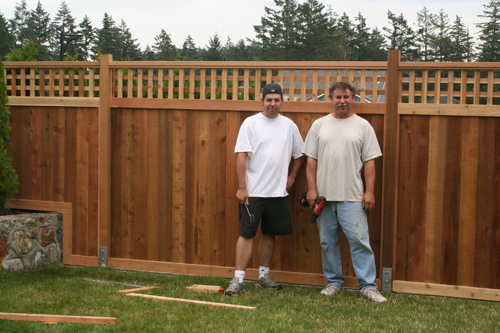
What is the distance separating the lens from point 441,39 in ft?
138

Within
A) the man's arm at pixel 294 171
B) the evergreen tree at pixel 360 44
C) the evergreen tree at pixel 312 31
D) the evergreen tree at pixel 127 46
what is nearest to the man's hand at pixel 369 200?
the man's arm at pixel 294 171

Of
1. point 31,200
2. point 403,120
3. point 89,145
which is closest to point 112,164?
point 89,145

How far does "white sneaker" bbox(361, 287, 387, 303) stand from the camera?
14.5 feet

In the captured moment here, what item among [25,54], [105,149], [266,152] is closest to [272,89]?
[266,152]

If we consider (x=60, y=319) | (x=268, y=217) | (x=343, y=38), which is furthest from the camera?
(x=343, y=38)

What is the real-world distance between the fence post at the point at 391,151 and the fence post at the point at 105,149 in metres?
2.68

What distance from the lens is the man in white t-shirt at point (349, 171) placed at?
14.9 feet

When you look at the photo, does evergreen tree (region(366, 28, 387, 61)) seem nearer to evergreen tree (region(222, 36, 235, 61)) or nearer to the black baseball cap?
evergreen tree (region(222, 36, 235, 61))

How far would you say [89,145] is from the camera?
18.9ft

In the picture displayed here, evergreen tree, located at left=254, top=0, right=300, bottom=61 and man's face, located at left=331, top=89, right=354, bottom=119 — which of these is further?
evergreen tree, located at left=254, top=0, right=300, bottom=61

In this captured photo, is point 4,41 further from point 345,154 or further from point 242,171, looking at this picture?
point 345,154

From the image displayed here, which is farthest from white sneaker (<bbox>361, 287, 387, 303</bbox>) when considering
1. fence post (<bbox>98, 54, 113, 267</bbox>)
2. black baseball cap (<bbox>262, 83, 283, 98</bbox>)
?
fence post (<bbox>98, 54, 113, 267</bbox>)

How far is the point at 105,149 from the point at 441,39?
4082 cm

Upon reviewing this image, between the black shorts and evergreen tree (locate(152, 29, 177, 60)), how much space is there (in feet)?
155
